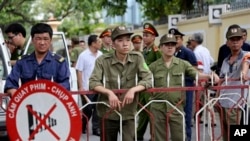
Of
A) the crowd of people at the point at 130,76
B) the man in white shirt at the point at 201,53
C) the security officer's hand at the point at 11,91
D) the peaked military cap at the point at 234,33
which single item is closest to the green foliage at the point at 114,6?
the man in white shirt at the point at 201,53

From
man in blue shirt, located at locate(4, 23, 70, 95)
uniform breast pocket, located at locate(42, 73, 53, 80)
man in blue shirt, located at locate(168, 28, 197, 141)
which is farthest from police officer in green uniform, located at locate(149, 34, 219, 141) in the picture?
man in blue shirt, located at locate(168, 28, 197, 141)

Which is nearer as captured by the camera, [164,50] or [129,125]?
[129,125]

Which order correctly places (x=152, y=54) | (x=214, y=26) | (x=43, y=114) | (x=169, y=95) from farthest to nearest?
1. (x=214, y=26)
2. (x=152, y=54)
3. (x=169, y=95)
4. (x=43, y=114)

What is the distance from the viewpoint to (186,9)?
76.6ft

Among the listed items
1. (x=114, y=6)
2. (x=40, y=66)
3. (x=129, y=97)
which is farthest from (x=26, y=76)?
(x=114, y=6)

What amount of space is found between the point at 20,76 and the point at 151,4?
1736cm

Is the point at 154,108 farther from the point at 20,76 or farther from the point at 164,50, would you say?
the point at 20,76

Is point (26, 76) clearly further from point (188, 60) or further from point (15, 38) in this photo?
point (188, 60)

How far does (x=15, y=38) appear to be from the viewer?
9922mm

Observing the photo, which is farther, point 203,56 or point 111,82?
point 203,56

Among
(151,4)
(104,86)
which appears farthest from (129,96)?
(151,4)

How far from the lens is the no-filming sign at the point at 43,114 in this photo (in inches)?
224

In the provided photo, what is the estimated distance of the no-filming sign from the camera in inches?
224

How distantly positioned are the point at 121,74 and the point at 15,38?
149 inches
